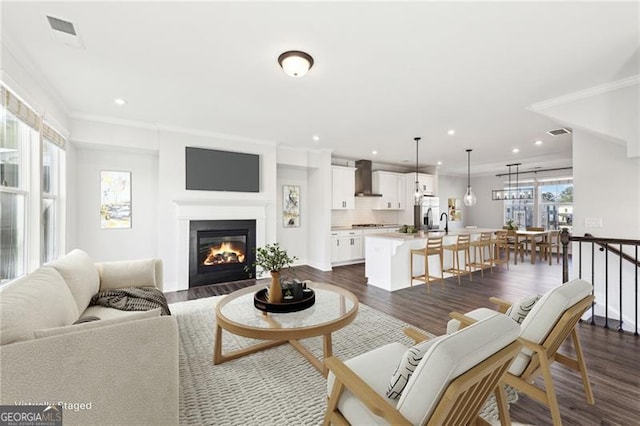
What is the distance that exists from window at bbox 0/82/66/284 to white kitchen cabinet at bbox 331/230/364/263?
4.94m

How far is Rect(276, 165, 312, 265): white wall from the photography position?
6476 mm

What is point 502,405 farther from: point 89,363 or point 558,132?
point 558,132

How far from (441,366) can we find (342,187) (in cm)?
592

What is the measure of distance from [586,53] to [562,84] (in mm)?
668

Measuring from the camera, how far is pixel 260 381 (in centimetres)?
217

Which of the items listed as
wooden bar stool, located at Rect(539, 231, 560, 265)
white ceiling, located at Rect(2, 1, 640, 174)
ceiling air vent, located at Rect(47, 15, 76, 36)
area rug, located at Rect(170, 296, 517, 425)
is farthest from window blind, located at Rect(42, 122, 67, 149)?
wooden bar stool, located at Rect(539, 231, 560, 265)

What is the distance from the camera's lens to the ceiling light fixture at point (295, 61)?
236 centimetres

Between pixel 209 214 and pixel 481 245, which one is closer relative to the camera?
pixel 209 214

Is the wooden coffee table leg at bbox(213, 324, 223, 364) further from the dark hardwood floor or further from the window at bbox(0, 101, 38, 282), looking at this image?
the dark hardwood floor

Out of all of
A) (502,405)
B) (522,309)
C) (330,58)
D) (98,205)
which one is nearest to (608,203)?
(522,309)

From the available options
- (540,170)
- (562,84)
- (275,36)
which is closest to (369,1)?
(275,36)

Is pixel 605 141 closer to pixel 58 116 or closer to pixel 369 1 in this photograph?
pixel 369 1

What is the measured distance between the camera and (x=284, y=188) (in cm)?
652

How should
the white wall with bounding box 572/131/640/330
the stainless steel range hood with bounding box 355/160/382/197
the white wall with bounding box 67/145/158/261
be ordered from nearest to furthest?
the white wall with bounding box 572/131/640/330
the white wall with bounding box 67/145/158/261
the stainless steel range hood with bounding box 355/160/382/197
